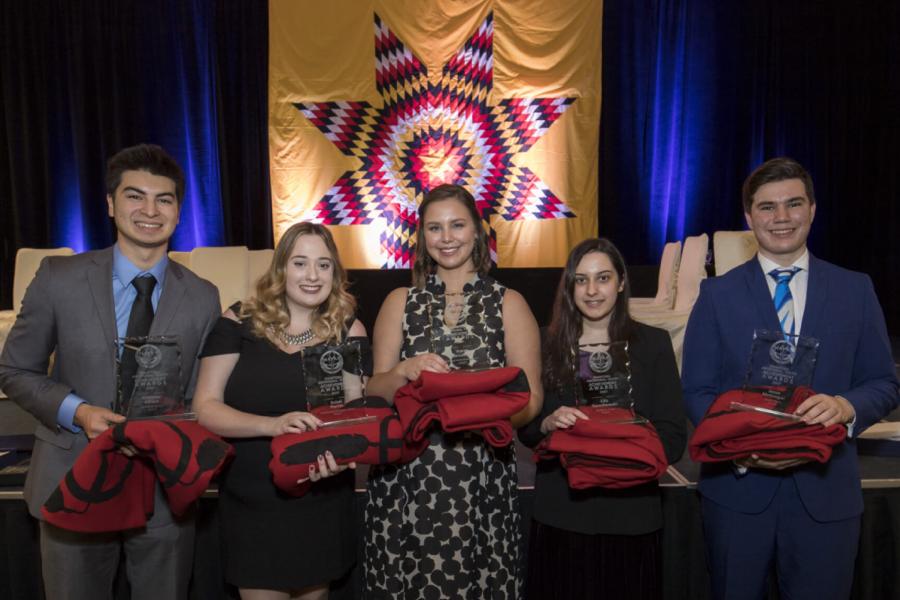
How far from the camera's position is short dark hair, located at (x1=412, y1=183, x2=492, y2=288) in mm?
1905

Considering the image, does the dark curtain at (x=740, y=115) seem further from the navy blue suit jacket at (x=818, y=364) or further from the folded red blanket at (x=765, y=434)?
the folded red blanket at (x=765, y=434)

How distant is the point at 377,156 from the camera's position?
810cm

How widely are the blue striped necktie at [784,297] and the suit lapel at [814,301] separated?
0.04 m

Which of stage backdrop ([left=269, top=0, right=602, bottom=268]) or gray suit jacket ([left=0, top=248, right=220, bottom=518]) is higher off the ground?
stage backdrop ([left=269, top=0, right=602, bottom=268])

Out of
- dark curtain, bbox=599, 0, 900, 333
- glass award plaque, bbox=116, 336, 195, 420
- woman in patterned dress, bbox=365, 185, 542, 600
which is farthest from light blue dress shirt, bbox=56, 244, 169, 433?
dark curtain, bbox=599, 0, 900, 333

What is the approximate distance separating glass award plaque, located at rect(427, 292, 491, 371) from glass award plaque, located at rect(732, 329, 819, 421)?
70 cm

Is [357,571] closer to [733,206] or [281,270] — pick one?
[281,270]

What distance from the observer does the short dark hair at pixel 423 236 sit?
75.0 inches

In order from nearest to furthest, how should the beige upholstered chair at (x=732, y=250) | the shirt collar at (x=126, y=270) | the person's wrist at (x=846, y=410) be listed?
1. the person's wrist at (x=846, y=410)
2. the shirt collar at (x=126, y=270)
3. the beige upholstered chair at (x=732, y=250)

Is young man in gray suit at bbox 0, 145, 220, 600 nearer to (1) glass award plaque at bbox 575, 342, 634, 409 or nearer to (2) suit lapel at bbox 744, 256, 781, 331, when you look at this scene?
(1) glass award plaque at bbox 575, 342, 634, 409

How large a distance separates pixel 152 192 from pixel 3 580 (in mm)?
1539

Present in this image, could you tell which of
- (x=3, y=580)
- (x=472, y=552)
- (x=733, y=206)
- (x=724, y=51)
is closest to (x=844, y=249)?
(x=733, y=206)

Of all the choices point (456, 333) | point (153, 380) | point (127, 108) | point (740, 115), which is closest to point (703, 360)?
point (456, 333)

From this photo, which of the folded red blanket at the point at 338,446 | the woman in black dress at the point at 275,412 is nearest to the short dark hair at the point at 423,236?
the woman in black dress at the point at 275,412
